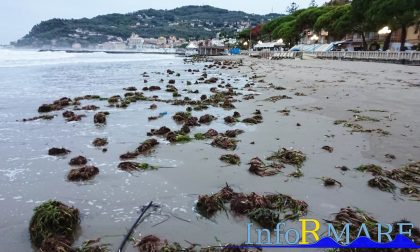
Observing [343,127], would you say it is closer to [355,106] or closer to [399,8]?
[355,106]

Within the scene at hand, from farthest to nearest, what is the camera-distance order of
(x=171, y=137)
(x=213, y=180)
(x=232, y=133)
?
(x=232, y=133) → (x=171, y=137) → (x=213, y=180)

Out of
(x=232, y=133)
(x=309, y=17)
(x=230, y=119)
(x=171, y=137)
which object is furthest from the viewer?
(x=309, y=17)

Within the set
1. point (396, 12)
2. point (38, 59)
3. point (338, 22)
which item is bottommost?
point (38, 59)

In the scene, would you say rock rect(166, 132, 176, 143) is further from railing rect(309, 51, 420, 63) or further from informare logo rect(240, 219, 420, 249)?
railing rect(309, 51, 420, 63)

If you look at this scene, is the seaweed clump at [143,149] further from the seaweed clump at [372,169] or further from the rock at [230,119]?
the seaweed clump at [372,169]

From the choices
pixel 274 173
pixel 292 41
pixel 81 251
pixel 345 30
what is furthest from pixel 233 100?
pixel 292 41

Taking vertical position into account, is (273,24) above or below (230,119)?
above

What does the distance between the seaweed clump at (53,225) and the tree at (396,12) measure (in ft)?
143

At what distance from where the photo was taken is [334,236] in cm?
346

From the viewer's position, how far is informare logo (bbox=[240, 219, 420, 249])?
3.26m

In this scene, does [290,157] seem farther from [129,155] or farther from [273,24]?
[273,24]

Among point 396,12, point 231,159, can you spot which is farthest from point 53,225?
point 396,12

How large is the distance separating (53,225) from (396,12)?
45.9 meters

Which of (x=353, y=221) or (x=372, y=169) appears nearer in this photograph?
(x=353, y=221)
